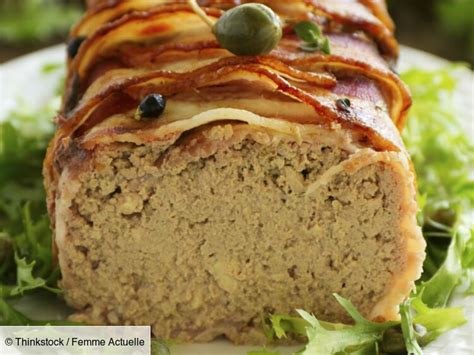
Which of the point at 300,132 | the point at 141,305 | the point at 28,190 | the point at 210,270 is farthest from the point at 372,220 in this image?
the point at 28,190

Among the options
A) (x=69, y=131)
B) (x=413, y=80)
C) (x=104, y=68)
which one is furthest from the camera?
(x=413, y=80)

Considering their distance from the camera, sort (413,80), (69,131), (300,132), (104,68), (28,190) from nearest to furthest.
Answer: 1. (300,132)
2. (69,131)
3. (104,68)
4. (28,190)
5. (413,80)

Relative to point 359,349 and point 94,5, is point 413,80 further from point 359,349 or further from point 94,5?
point 359,349

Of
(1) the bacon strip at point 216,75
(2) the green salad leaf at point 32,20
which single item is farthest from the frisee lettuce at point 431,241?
(2) the green salad leaf at point 32,20

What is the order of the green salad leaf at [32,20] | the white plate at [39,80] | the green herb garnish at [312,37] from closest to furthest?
1. the green herb garnish at [312,37]
2. the white plate at [39,80]
3. the green salad leaf at [32,20]

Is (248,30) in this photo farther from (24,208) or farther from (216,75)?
(24,208)

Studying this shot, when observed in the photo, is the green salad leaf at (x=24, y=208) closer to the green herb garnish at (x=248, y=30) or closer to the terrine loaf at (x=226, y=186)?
the terrine loaf at (x=226, y=186)
